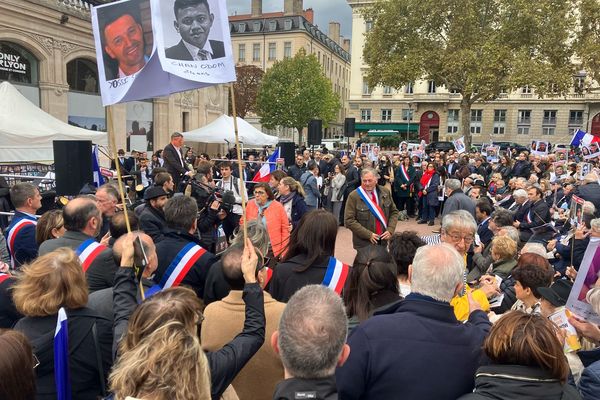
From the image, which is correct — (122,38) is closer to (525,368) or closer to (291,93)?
(525,368)

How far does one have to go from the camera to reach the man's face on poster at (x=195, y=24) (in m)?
3.16

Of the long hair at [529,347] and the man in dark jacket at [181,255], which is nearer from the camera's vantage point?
the long hair at [529,347]

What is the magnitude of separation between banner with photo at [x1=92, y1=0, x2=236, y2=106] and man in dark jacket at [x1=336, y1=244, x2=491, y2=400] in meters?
1.92

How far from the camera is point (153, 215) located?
16.9 ft

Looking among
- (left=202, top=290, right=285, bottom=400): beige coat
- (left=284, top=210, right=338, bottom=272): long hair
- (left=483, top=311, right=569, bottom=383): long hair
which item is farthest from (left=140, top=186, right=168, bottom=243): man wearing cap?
(left=483, top=311, right=569, bottom=383): long hair

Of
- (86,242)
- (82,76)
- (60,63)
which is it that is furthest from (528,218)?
(82,76)

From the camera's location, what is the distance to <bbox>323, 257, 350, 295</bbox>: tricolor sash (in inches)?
138

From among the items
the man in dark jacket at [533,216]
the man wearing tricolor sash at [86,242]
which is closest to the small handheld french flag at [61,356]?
the man wearing tricolor sash at [86,242]

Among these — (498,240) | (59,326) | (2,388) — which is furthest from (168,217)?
(498,240)

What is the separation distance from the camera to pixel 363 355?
2.07 m

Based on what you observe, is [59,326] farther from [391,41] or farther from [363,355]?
[391,41]

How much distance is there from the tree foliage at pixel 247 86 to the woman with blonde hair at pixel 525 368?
50.0m

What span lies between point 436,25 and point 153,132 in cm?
1784

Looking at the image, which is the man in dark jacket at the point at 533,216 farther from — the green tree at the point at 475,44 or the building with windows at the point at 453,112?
the building with windows at the point at 453,112
